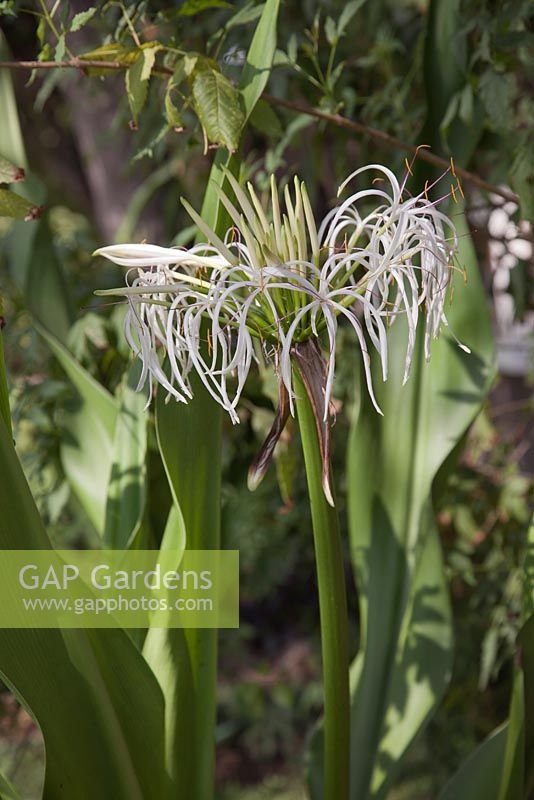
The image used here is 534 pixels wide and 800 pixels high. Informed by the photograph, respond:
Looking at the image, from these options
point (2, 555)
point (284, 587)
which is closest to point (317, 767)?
point (2, 555)

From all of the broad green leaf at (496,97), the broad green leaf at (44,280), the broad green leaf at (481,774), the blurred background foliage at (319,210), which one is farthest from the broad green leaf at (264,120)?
the broad green leaf at (481,774)

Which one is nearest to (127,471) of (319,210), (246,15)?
(246,15)

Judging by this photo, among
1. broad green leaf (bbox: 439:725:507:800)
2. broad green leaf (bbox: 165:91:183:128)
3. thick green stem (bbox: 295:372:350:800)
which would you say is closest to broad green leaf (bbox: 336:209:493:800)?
broad green leaf (bbox: 439:725:507:800)

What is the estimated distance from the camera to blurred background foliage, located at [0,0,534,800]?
646 millimetres

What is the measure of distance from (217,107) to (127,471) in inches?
11.5

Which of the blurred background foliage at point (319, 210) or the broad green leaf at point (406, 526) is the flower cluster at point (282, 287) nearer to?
the blurred background foliage at point (319, 210)

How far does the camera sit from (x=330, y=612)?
1.59 ft

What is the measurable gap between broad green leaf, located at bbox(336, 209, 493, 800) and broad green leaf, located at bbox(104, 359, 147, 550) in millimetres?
174

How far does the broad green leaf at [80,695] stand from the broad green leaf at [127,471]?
0.15 meters

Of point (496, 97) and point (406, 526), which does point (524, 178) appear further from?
point (406, 526)

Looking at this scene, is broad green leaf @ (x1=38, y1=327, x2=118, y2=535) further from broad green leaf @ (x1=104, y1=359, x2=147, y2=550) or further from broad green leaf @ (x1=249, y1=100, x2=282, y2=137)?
broad green leaf @ (x1=249, y1=100, x2=282, y2=137)

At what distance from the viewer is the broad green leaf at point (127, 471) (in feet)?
2.12

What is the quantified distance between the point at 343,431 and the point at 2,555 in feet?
2.06

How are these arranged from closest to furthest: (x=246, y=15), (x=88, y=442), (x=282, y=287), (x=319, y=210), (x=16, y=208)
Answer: (x=282, y=287)
(x=16, y=208)
(x=246, y=15)
(x=88, y=442)
(x=319, y=210)
